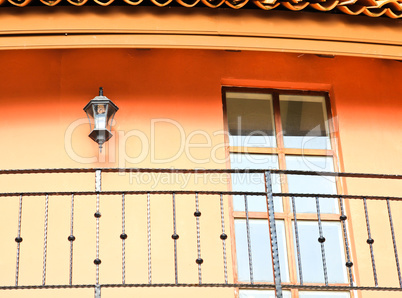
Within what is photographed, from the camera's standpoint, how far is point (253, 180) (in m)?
7.20

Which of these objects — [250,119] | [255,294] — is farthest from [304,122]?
Answer: [255,294]

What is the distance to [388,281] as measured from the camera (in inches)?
265

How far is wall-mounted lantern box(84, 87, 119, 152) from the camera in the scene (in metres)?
6.79

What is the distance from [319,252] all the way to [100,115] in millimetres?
2478

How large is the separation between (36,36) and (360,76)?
345cm

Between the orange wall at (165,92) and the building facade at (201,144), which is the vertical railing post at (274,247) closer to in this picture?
the building facade at (201,144)

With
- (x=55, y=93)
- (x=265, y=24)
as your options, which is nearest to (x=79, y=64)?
(x=55, y=93)

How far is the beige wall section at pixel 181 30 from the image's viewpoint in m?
6.48

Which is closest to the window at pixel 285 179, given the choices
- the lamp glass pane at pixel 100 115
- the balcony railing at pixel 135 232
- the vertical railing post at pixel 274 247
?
the balcony railing at pixel 135 232

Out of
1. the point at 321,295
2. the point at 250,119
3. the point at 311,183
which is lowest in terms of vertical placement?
the point at 321,295

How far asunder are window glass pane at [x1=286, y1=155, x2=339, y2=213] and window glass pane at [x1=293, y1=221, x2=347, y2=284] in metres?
0.17

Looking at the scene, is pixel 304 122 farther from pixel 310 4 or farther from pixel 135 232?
pixel 135 232

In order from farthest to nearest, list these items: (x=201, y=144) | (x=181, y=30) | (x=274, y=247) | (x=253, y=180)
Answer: (x=253, y=180)
(x=201, y=144)
(x=181, y=30)
(x=274, y=247)

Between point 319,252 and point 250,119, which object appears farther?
point 250,119
